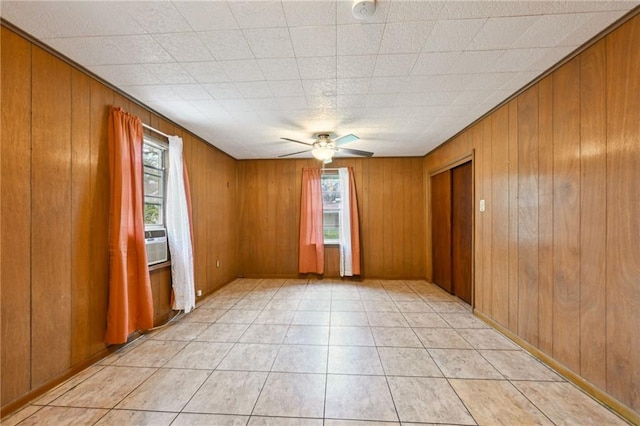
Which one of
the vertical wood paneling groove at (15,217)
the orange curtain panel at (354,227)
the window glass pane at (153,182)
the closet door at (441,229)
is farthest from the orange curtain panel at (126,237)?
the closet door at (441,229)

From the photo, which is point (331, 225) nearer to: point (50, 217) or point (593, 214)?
point (593, 214)

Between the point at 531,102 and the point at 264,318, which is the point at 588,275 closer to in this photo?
the point at 531,102

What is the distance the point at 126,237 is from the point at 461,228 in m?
4.25

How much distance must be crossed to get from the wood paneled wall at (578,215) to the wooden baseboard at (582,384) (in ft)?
0.11

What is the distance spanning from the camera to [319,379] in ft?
6.54

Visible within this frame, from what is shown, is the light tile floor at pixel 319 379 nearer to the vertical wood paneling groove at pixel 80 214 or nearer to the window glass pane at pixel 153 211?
the vertical wood paneling groove at pixel 80 214

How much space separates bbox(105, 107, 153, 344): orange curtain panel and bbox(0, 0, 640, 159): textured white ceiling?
49cm

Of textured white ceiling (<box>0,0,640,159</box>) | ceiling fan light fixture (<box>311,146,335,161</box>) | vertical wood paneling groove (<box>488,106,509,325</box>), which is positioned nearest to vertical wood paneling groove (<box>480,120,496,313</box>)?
vertical wood paneling groove (<box>488,106,509,325</box>)

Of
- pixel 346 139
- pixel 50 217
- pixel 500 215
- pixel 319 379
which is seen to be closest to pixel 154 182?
pixel 50 217

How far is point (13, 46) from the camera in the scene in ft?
5.37

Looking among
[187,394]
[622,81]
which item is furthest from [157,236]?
[622,81]

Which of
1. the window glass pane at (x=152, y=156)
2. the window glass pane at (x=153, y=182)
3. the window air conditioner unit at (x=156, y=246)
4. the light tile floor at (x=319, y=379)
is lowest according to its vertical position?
the light tile floor at (x=319, y=379)

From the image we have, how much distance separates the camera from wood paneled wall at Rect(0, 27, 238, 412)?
5.32 feet

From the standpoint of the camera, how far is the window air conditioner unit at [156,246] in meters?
2.86
